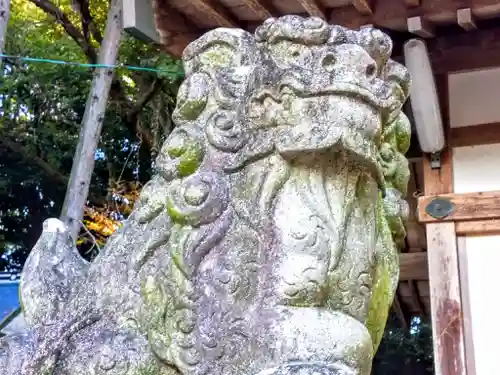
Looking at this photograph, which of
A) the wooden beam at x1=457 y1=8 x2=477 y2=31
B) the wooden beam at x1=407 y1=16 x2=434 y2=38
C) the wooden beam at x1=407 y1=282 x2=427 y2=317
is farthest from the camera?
the wooden beam at x1=407 y1=282 x2=427 y2=317

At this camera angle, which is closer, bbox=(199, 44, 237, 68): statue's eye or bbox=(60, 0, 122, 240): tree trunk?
bbox=(199, 44, 237, 68): statue's eye

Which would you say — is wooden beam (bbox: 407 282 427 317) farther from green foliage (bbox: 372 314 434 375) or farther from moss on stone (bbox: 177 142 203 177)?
moss on stone (bbox: 177 142 203 177)

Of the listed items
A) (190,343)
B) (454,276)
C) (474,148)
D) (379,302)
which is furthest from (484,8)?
(190,343)

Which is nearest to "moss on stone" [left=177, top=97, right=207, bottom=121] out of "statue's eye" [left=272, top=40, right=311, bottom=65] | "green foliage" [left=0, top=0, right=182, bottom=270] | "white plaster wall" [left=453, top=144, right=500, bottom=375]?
"statue's eye" [left=272, top=40, right=311, bottom=65]

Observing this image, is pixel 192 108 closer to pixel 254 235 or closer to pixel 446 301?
pixel 254 235

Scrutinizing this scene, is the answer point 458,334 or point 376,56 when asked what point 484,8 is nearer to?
point 458,334

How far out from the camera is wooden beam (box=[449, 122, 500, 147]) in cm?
340

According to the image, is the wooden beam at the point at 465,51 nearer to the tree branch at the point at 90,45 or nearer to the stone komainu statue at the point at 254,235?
the stone komainu statue at the point at 254,235

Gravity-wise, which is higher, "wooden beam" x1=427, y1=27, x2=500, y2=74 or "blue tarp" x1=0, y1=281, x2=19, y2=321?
"wooden beam" x1=427, y1=27, x2=500, y2=74

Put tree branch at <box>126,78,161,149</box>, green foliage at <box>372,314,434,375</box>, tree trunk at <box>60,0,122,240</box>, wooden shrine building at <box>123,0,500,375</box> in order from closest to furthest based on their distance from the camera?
wooden shrine building at <box>123,0,500,375</box> → tree trunk at <box>60,0,122,240</box> → tree branch at <box>126,78,161,149</box> → green foliage at <box>372,314,434,375</box>

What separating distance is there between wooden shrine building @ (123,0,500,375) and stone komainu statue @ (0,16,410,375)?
Result: 183 centimetres

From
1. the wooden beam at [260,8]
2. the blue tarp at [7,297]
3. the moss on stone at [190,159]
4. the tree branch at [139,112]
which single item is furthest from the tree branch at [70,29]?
the moss on stone at [190,159]

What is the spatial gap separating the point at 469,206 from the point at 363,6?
1115 mm

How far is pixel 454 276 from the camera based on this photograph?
3334 mm
